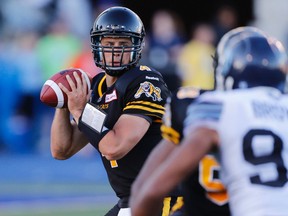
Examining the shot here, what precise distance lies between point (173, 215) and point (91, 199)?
548 cm

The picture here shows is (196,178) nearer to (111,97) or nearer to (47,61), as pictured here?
(111,97)

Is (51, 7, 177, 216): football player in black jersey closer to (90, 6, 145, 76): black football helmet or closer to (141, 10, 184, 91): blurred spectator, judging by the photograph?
(90, 6, 145, 76): black football helmet

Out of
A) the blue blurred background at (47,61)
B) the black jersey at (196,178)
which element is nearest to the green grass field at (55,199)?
the blue blurred background at (47,61)

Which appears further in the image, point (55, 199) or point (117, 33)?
point (55, 199)

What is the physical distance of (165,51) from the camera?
485 inches

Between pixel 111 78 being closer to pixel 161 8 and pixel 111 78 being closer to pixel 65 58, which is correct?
pixel 65 58

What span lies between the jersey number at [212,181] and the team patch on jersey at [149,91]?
4.02 ft

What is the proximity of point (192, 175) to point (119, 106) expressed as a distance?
126 centimetres

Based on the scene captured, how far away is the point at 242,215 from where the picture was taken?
3018 mm

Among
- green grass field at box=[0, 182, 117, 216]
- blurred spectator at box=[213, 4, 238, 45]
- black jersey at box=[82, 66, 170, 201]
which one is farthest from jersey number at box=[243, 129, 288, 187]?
blurred spectator at box=[213, 4, 238, 45]

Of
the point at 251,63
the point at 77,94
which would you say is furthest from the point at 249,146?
the point at 77,94

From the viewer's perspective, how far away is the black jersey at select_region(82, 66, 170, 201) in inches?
177

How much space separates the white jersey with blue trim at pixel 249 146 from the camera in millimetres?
2973

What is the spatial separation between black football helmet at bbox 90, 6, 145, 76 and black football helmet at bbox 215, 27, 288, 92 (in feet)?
5.01
